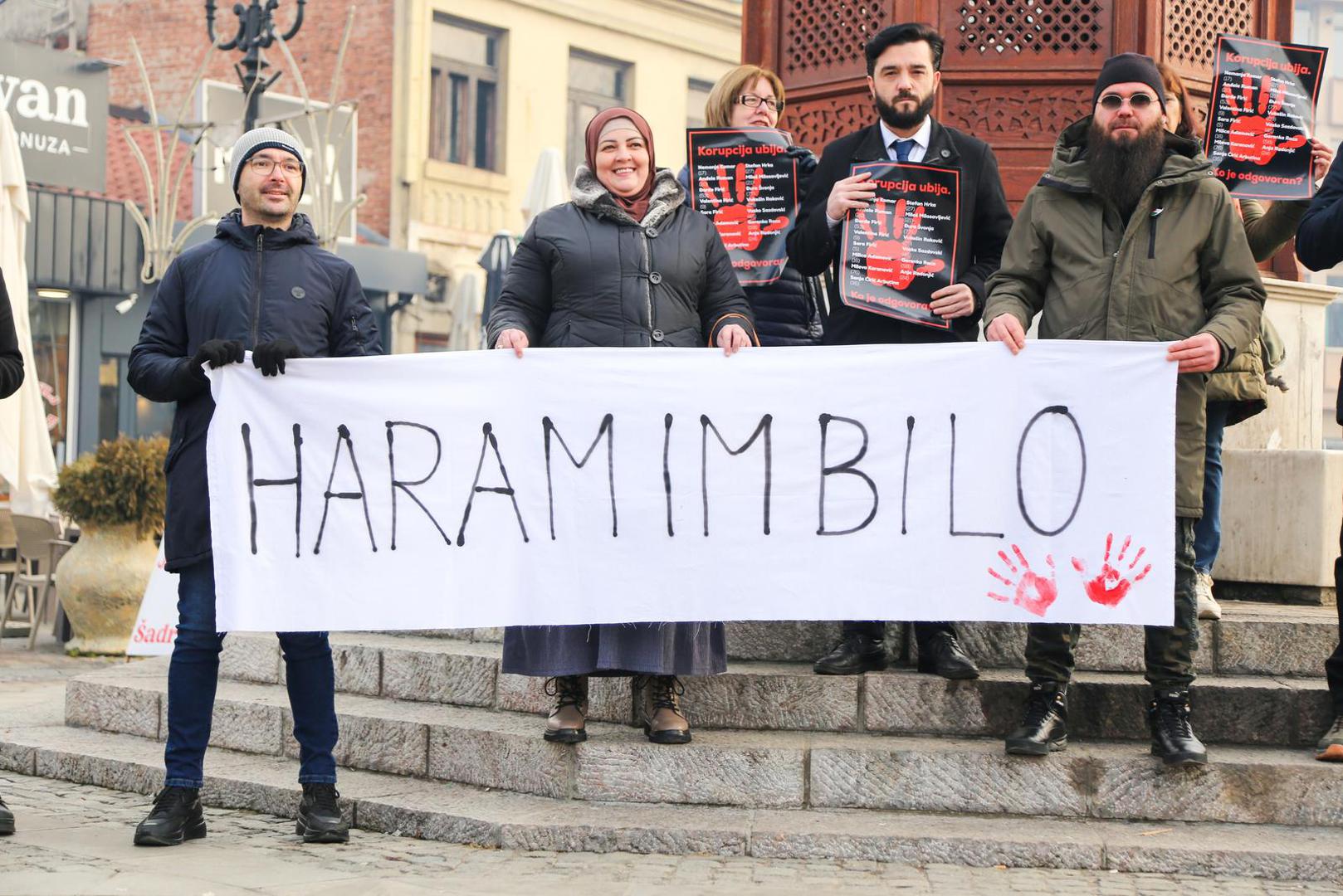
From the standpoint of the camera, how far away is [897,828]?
17.7ft

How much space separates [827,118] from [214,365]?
4.23 m

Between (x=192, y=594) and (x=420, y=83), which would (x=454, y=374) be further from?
(x=420, y=83)

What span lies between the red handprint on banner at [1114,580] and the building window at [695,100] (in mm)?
27626

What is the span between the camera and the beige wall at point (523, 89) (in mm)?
28094

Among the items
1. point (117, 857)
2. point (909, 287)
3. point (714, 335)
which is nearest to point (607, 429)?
point (714, 335)

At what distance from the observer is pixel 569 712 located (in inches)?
229

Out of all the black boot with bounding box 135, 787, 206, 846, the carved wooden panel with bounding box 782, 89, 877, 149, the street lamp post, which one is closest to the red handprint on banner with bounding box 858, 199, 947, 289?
the carved wooden panel with bounding box 782, 89, 877, 149

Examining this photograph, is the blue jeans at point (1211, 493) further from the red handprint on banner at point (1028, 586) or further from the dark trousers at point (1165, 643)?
the red handprint on banner at point (1028, 586)

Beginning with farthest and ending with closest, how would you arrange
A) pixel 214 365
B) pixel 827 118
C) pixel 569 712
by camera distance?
pixel 827 118, pixel 569 712, pixel 214 365

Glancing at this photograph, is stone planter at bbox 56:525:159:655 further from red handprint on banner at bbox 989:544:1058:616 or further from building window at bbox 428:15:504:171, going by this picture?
building window at bbox 428:15:504:171

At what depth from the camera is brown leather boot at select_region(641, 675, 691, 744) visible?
5.77 metres

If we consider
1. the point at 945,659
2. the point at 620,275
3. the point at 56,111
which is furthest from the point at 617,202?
the point at 56,111

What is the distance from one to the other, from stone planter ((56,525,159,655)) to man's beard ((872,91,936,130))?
6.44 meters

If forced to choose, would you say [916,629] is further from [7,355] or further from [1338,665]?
[7,355]
